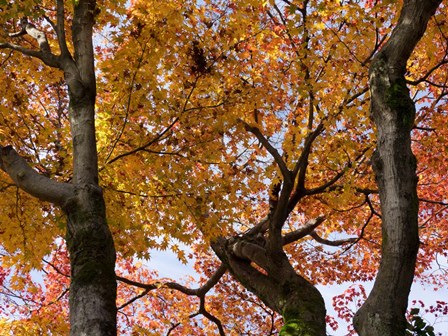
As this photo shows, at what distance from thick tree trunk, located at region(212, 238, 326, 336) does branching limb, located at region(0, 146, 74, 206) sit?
12.3ft

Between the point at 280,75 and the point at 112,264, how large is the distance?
6.06 m

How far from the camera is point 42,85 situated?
376 inches

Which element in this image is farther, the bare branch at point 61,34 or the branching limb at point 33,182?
the bare branch at point 61,34

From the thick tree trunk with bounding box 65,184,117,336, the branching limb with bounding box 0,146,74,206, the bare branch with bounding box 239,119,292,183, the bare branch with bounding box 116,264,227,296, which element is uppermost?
the bare branch with bounding box 239,119,292,183

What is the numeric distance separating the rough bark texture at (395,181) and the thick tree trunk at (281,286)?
2091 millimetres

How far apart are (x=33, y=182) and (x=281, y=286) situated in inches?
181

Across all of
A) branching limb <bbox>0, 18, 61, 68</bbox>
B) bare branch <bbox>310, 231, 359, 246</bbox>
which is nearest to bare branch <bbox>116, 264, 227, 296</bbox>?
bare branch <bbox>310, 231, 359, 246</bbox>

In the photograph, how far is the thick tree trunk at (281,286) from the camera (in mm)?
6434

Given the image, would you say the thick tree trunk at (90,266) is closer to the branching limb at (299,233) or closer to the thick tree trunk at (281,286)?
the thick tree trunk at (281,286)

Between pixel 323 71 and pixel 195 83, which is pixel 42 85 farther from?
pixel 323 71

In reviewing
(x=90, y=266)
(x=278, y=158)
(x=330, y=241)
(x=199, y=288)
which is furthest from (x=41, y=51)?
(x=330, y=241)

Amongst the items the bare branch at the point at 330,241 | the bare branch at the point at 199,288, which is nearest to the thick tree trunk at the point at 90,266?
the bare branch at the point at 199,288

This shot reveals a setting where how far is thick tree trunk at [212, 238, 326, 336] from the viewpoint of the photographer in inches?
253

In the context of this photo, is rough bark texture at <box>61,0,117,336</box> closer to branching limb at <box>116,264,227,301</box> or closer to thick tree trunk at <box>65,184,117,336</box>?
thick tree trunk at <box>65,184,117,336</box>
